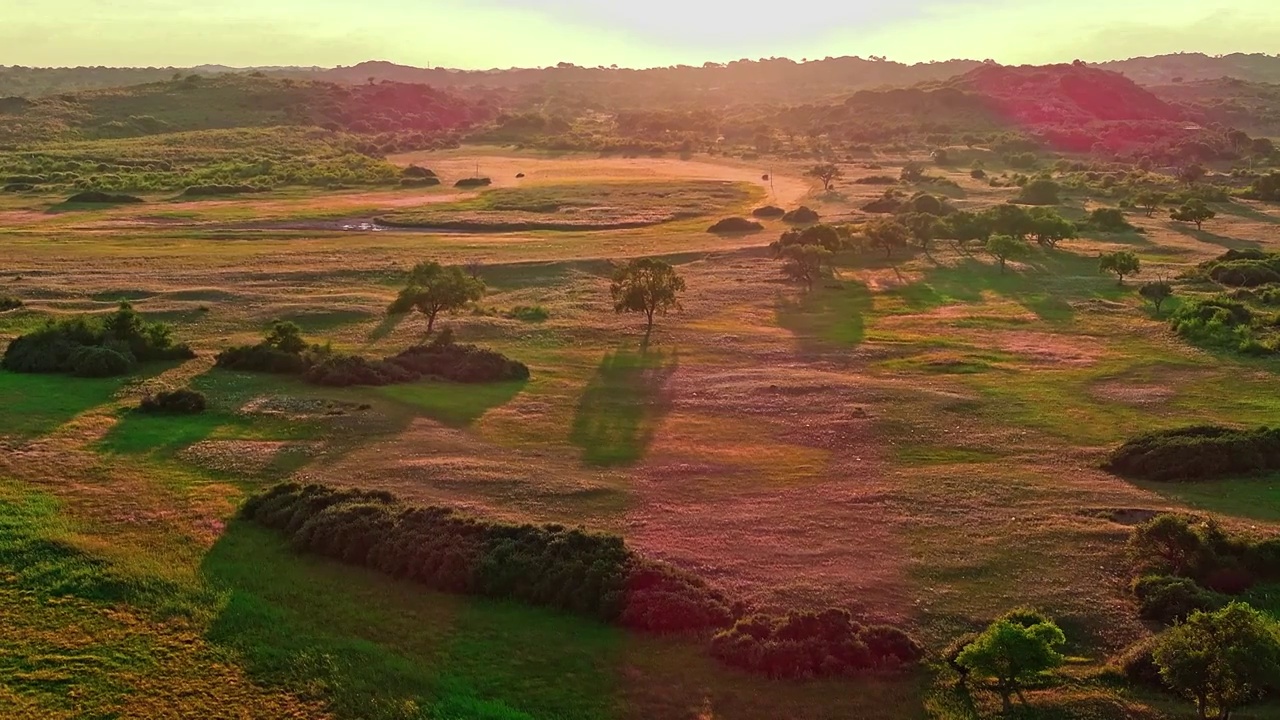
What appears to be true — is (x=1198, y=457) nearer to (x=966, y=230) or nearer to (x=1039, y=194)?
(x=966, y=230)

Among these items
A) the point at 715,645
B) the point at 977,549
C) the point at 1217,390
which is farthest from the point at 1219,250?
the point at 715,645

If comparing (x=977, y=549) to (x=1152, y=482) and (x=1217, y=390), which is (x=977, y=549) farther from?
(x=1217, y=390)

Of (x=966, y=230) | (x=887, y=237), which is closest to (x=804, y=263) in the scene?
(x=887, y=237)

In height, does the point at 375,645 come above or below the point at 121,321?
below

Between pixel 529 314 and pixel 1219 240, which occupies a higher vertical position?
pixel 1219 240

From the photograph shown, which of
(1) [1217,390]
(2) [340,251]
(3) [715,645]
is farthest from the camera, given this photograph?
(2) [340,251]

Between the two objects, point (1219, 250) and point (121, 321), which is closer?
point (121, 321)

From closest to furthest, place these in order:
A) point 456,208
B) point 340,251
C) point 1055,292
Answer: point 1055,292
point 340,251
point 456,208

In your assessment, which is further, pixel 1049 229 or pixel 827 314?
pixel 1049 229
